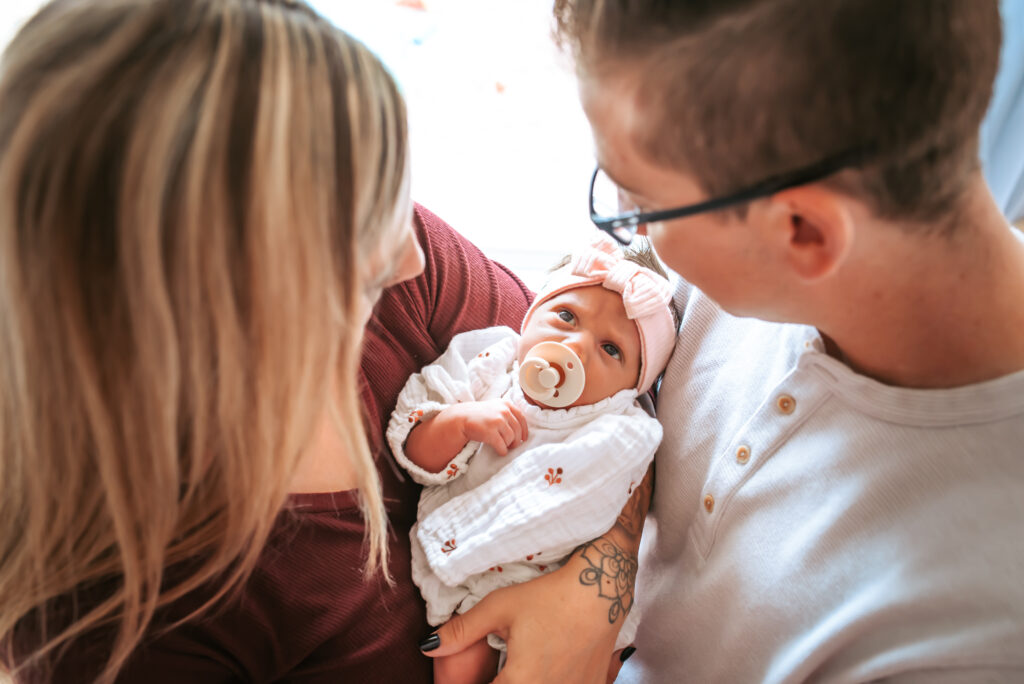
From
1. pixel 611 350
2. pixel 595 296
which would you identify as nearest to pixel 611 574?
pixel 611 350

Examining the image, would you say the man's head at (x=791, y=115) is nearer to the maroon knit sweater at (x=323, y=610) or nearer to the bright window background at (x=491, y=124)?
the maroon knit sweater at (x=323, y=610)

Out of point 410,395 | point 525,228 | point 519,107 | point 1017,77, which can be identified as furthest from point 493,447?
point 519,107

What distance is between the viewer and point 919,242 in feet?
2.66

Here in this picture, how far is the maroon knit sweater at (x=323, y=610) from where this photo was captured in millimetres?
904

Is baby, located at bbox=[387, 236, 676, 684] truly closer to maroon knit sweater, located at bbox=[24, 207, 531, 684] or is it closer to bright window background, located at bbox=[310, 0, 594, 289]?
maroon knit sweater, located at bbox=[24, 207, 531, 684]

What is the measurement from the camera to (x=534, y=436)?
3.99 ft

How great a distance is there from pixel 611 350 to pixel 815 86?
2.05ft

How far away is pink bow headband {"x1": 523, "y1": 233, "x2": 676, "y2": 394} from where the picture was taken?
3.98ft

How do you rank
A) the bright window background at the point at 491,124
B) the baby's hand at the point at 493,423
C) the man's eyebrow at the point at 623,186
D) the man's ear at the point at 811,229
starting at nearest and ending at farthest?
the man's ear at the point at 811,229
the man's eyebrow at the point at 623,186
the baby's hand at the point at 493,423
the bright window background at the point at 491,124

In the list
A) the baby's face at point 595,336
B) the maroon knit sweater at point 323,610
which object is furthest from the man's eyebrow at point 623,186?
the maroon knit sweater at point 323,610

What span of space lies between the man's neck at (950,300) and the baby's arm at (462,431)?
566 millimetres

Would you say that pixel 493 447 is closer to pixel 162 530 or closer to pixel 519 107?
pixel 162 530

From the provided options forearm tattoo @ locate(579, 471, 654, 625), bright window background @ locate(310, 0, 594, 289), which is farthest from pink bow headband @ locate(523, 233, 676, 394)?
bright window background @ locate(310, 0, 594, 289)

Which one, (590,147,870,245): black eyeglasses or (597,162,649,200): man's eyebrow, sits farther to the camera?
(597,162,649,200): man's eyebrow
